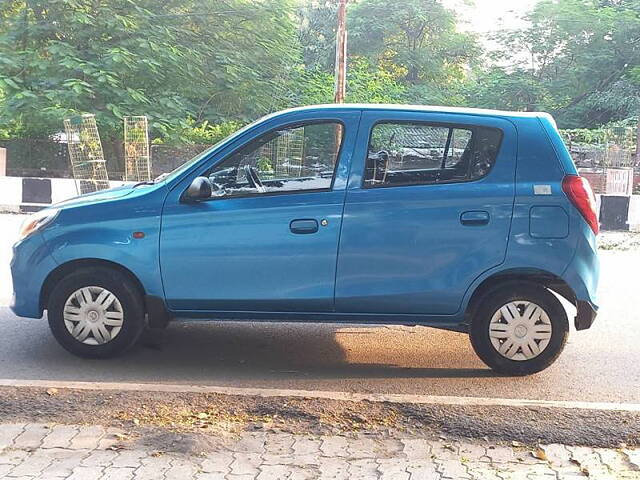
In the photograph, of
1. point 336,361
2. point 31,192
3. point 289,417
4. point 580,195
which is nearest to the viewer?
point 289,417

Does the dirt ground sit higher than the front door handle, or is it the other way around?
the front door handle

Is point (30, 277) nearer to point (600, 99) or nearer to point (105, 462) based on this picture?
point (105, 462)

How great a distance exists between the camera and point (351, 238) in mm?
4891

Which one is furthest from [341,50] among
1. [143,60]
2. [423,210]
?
[423,210]

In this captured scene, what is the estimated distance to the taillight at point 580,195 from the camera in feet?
15.9

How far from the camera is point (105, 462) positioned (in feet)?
11.2

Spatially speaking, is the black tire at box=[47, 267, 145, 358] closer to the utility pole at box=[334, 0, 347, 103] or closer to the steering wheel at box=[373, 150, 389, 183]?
the steering wheel at box=[373, 150, 389, 183]

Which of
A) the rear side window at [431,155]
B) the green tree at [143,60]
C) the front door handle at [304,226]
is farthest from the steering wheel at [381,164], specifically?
the green tree at [143,60]

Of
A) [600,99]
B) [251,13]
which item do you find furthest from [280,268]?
[600,99]

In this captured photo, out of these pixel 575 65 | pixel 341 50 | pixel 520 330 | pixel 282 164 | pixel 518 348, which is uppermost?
pixel 575 65

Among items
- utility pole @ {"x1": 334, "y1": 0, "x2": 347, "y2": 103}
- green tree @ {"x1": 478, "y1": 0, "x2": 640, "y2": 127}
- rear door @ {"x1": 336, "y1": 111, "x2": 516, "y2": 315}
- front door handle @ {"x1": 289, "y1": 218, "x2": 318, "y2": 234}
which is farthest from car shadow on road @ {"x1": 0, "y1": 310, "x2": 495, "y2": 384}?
green tree @ {"x1": 478, "y1": 0, "x2": 640, "y2": 127}

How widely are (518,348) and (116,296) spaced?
282 centimetres

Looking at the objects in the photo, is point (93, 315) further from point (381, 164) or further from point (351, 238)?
point (381, 164)

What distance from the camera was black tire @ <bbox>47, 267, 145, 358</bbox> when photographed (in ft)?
16.5
